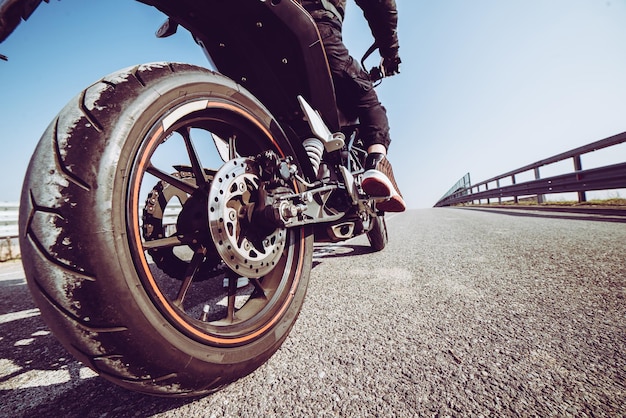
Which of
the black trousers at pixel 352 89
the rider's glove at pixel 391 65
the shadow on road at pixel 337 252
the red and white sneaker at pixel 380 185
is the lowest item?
the shadow on road at pixel 337 252

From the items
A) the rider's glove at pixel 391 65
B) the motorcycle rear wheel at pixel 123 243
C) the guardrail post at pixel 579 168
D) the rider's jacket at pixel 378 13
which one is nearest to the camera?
the motorcycle rear wheel at pixel 123 243

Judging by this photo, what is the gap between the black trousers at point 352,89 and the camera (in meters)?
1.79

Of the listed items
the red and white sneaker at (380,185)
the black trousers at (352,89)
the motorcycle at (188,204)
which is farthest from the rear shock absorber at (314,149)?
the black trousers at (352,89)

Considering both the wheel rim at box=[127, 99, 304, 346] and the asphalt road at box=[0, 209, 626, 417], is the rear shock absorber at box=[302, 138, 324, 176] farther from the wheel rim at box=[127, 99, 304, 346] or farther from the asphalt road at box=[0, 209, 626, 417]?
the asphalt road at box=[0, 209, 626, 417]

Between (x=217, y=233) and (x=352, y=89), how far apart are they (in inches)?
59.4

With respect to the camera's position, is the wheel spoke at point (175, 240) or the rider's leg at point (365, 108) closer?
the wheel spoke at point (175, 240)

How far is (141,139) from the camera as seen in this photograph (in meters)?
0.83

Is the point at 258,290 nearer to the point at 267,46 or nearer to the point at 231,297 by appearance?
the point at 231,297

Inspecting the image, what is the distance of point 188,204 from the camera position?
122cm

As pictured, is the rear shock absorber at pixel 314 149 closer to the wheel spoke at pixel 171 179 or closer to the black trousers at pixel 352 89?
the black trousers at pixel 352 89

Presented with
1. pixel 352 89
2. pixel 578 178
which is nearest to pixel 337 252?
pixel 352 89

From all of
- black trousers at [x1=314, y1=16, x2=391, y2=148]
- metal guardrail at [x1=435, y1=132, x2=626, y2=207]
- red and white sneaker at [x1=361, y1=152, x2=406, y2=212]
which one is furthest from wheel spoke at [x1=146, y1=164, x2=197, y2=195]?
metal guardrail at [x1=435, y1=132, x2=626, y2=207]

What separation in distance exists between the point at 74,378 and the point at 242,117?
116 centimetres

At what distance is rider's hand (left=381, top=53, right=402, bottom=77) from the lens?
2.30 meters
